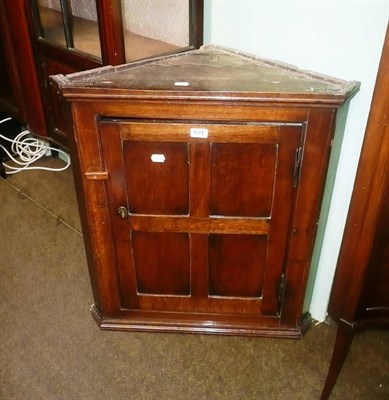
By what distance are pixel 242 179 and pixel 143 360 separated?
0.75 meters

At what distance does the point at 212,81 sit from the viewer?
123 centimetres

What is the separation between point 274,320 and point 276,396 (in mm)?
260

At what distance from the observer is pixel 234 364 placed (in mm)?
1541

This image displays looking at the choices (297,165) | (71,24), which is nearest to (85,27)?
(71,24)

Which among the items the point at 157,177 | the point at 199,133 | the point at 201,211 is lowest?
the point at 201,211

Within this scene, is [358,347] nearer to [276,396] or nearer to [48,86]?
[276,396]

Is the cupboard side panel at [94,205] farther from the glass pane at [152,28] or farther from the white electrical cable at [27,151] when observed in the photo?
the white electrical cable at [27,151]

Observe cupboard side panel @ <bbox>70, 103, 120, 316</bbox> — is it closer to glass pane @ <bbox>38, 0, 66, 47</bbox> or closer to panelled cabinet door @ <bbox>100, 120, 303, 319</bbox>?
panelled cabinet door @ <bbox>100, 120, 303, 319</bbox>

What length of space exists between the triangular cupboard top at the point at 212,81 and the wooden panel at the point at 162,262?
48 centimetres

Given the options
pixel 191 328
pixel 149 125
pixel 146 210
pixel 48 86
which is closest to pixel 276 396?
pixel 191 328

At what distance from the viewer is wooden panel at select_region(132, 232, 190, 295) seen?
1.45 m

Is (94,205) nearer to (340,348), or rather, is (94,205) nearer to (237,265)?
(237,265)

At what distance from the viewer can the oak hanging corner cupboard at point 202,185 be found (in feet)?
3.88

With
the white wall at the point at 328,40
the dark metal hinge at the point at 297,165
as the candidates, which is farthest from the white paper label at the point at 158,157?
the white wall at the point at 328,40
